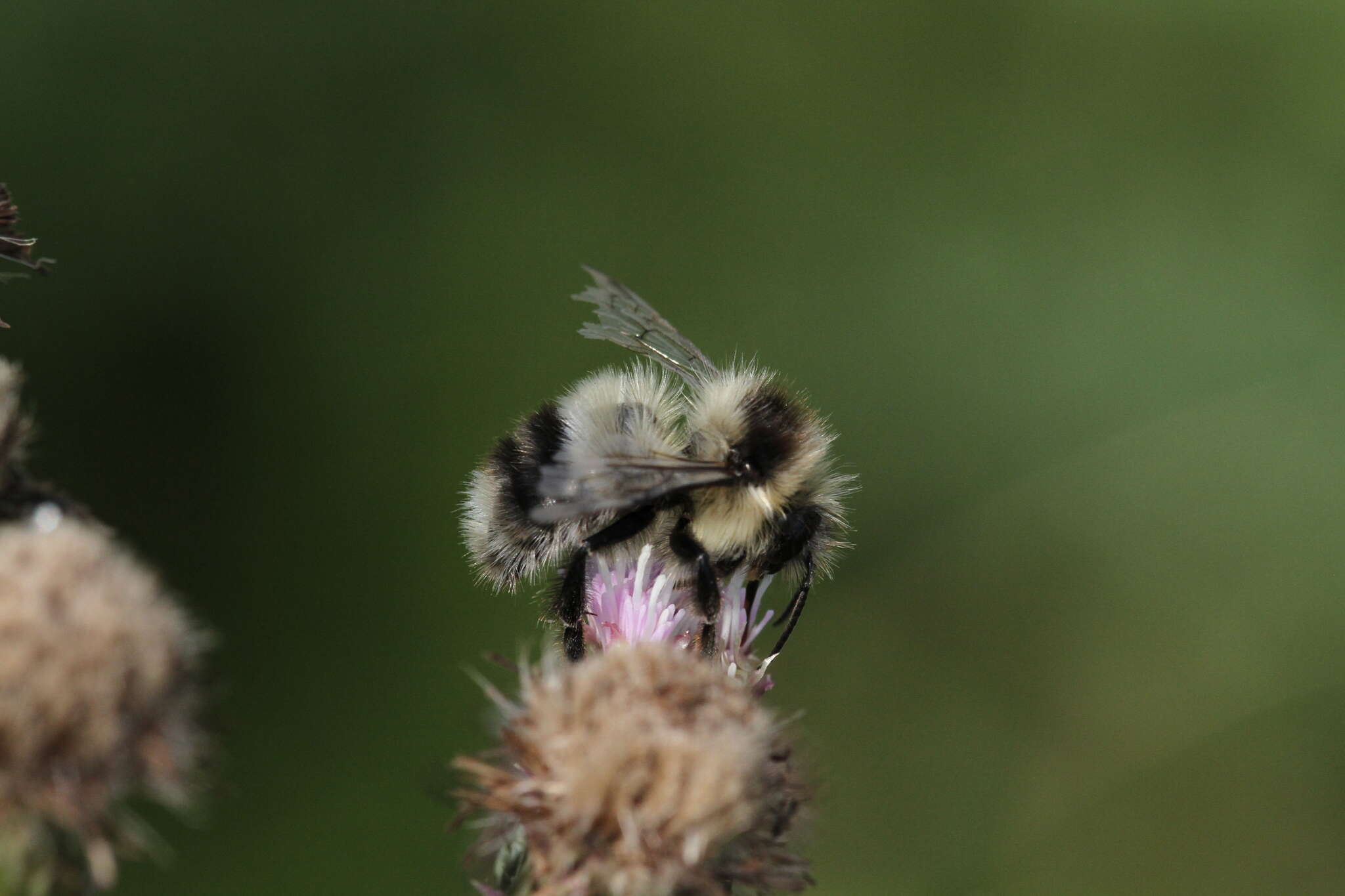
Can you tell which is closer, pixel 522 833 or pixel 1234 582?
pixel 522 833

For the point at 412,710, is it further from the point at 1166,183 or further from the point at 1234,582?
the point at 1166,183

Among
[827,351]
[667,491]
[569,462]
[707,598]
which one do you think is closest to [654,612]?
[707,598]

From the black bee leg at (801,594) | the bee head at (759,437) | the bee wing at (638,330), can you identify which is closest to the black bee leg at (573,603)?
the bee head at (759,437)

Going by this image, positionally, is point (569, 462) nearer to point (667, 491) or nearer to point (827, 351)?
point (667, 491)

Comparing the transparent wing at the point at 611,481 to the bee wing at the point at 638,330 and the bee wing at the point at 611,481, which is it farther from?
the bee wing at the point at 638,330

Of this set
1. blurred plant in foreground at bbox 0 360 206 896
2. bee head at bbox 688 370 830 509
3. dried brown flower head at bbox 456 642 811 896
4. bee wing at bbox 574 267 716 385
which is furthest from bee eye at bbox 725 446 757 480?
blurred plant in foreground at bbox 0 360 206 896

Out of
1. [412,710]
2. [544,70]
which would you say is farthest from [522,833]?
[544,70]
